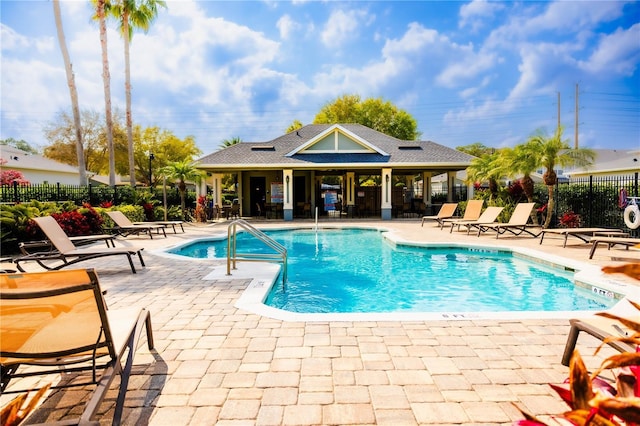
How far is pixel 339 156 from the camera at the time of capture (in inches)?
845

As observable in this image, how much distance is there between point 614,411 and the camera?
751mm

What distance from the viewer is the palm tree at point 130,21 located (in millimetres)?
21641

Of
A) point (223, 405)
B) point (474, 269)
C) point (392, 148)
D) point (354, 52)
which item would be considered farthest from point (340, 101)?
point (223, 405)

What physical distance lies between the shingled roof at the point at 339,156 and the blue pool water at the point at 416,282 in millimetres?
8882

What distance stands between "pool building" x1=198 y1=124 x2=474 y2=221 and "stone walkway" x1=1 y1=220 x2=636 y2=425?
16278mm

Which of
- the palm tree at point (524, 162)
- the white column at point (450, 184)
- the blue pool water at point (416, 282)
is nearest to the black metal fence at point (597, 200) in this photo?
the palm tree at point (524, 162)

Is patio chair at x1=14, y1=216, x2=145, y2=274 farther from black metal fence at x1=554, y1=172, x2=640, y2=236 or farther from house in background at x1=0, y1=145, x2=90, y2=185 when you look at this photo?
house in background at x1=0, y1=145, x2=90, y2=185

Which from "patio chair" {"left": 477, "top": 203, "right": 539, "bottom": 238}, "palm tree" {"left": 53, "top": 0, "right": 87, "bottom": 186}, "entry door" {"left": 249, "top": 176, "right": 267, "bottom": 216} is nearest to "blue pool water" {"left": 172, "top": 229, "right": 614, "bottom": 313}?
"patio chair" {"left": 477, "top": 203, "right": 539, "bottom": 238}

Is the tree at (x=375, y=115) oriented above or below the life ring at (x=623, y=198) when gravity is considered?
above

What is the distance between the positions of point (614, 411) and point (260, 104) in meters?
56.6

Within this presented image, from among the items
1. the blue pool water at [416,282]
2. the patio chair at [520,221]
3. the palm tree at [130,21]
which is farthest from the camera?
the palm tree at [130,21]

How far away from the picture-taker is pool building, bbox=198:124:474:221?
66.8 feet

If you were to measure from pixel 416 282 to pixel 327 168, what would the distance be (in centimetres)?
1376

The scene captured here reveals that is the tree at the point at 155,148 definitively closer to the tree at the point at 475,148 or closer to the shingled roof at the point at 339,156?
the shingled roof at the point at 339,156
